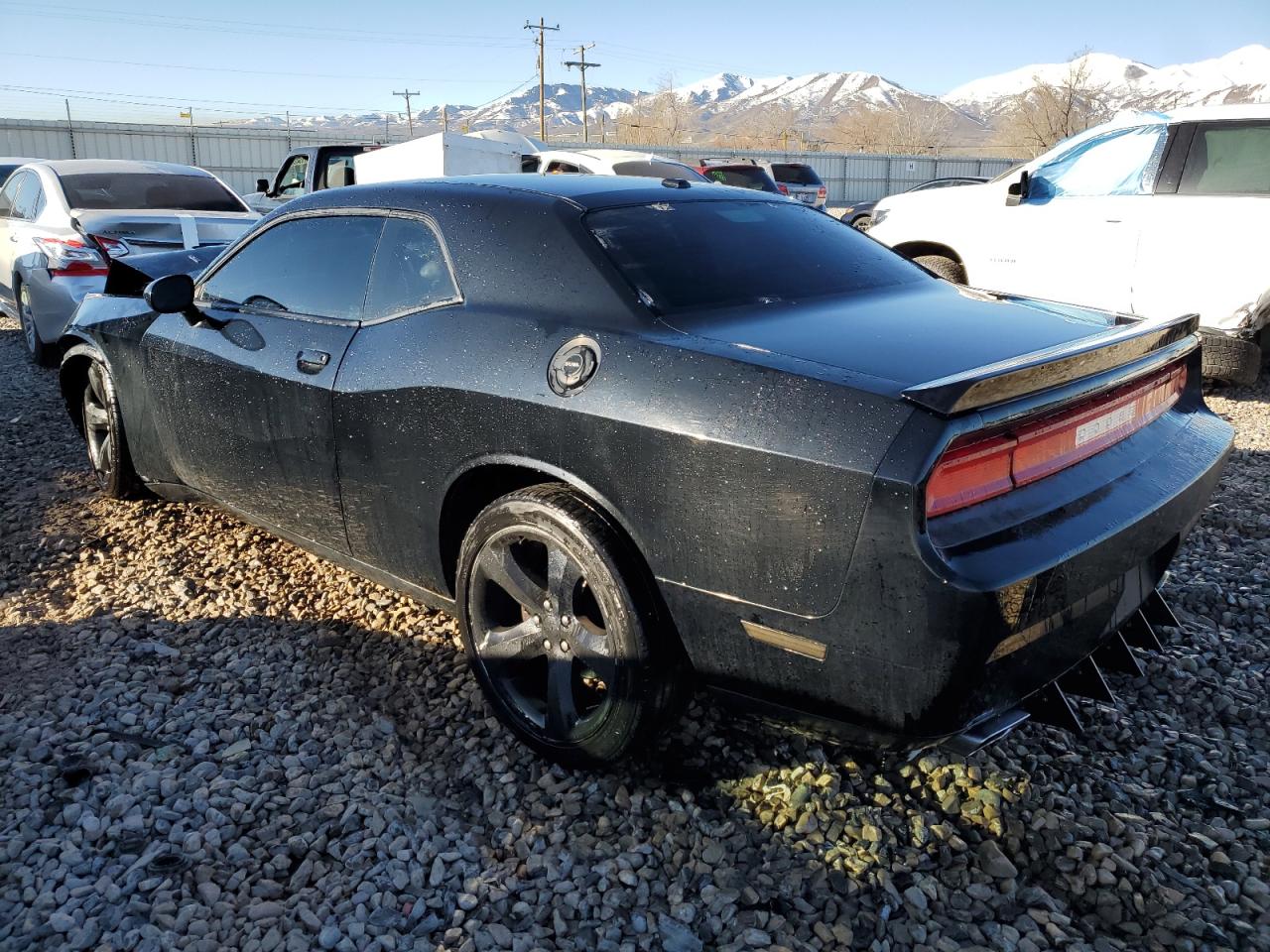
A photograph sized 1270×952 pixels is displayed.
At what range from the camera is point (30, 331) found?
25.2ft

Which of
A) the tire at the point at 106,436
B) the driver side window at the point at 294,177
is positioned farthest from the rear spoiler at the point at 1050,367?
the driver side window at the point at 294,177

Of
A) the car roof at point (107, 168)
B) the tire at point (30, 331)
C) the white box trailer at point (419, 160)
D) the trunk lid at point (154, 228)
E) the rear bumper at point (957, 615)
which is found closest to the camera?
the rear bumper at point (957, 615)

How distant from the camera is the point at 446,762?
2.65 metres

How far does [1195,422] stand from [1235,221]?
13.6 ft

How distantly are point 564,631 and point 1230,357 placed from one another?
5372 mm

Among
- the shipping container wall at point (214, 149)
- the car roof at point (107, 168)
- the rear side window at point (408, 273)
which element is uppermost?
the shipping container wall at point (214, 149)

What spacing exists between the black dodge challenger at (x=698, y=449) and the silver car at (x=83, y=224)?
4.23 m

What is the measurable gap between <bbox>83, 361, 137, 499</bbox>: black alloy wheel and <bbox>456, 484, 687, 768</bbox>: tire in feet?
7.57

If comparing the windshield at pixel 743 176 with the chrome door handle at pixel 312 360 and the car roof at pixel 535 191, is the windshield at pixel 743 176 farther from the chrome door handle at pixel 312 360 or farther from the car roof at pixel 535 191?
the chrome door handle at pixel 312 360

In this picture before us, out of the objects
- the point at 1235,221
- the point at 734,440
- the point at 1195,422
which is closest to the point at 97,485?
the point at 734,440

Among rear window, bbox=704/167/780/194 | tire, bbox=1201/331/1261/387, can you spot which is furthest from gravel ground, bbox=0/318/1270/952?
rear window, bbox=704/167/780/194

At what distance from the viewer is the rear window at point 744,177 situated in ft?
49.6

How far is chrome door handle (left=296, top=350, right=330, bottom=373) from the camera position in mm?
2951

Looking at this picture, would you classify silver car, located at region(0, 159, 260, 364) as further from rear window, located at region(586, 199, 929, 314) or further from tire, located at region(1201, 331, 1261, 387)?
tire, located at region(1201, 331, 1261, 387)
